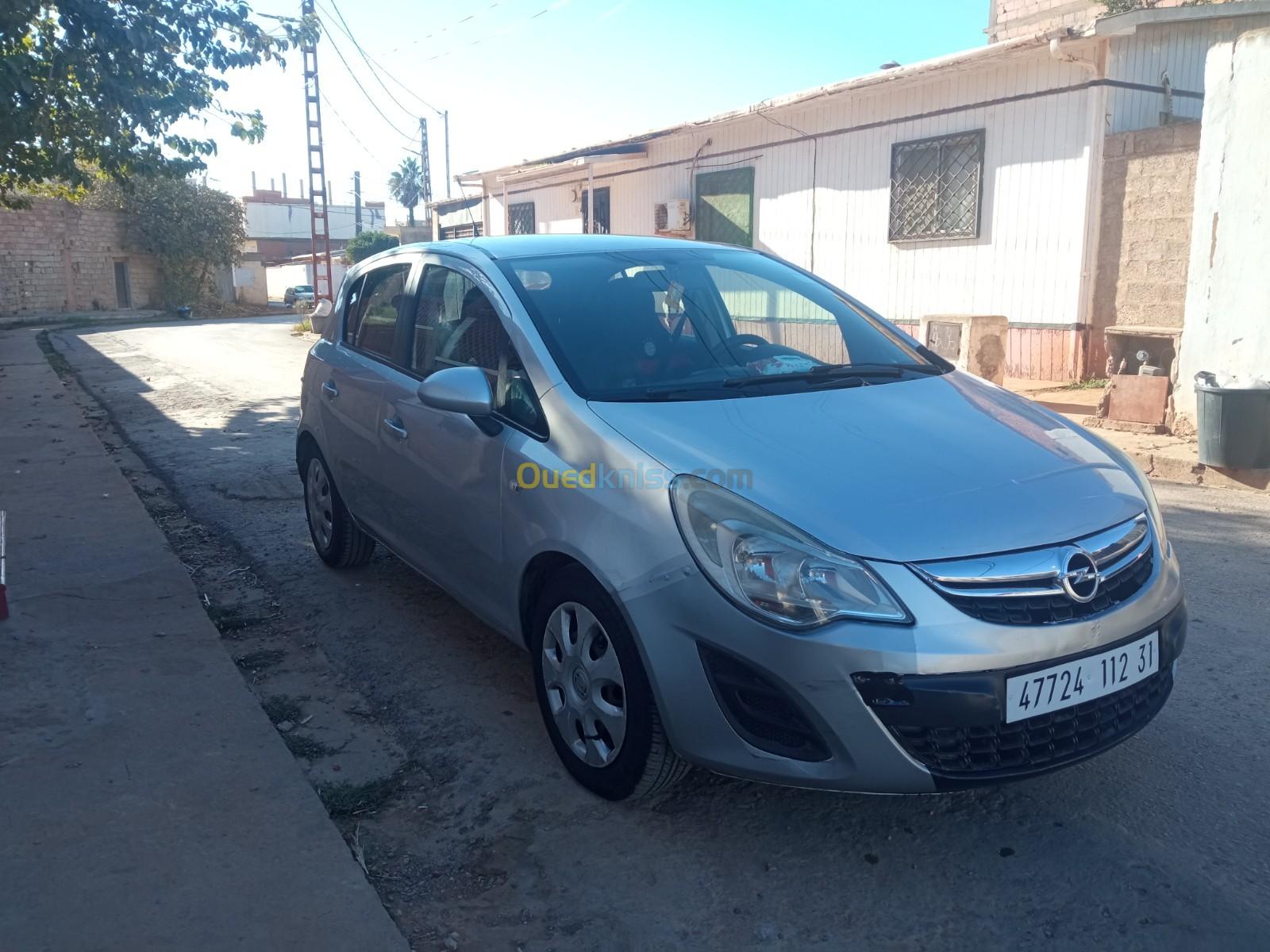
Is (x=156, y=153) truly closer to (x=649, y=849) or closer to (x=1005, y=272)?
(x=1005, y=272)

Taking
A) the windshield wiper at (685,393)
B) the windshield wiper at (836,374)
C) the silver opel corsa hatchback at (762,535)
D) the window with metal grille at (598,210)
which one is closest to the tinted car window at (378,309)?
the silver opel corsa hatchback at (762,535)

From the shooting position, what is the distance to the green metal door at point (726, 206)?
50.3 ft

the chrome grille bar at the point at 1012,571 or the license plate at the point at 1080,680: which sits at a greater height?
the chrome grille bar at the point at 1012,571

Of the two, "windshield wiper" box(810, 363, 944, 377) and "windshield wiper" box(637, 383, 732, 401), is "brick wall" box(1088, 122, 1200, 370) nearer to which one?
"windshield wiper" box(810, 363, 944, 377)

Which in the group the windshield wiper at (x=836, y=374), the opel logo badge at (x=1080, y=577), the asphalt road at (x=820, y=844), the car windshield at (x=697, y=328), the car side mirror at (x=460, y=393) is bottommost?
the asphalt road at (x=820, y=844)

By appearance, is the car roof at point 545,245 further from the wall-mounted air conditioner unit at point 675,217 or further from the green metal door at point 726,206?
the wall-mounted air conditioner unit at point 675,217

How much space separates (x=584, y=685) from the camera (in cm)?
297

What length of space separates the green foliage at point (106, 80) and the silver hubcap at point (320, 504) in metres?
5.23

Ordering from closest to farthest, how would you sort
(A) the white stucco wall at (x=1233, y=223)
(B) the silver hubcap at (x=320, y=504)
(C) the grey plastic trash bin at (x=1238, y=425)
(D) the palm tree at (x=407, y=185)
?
(B) the silver hubcap at (x=320, y=504), (C) the grey plastic trash bin at (x=1238, y=425), (A) the white stucco wall at (x=1233, y=223), (D) the palm tree at (x=407, y=185)

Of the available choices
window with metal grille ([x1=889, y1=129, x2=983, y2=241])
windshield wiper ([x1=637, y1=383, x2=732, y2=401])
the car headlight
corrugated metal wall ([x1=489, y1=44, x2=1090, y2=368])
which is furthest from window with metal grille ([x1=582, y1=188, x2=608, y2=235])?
the car headlight

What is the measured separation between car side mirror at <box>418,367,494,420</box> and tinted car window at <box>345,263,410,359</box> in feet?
3.41

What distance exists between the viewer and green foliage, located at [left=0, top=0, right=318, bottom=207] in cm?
901

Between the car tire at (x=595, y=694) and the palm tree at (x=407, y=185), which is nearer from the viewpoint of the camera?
the car tire at (x=595, y=694)

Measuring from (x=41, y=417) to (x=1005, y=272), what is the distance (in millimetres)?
10285
